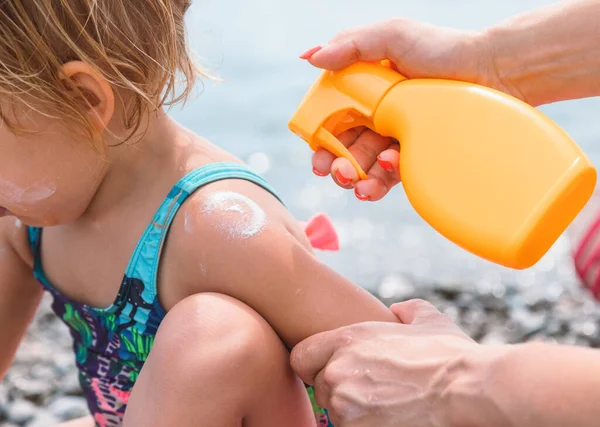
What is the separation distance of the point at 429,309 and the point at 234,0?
24.6 ft

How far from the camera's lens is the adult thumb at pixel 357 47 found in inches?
58.0

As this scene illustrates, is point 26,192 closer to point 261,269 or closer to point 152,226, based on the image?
point 152,226

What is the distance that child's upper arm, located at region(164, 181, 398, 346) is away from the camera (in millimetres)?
1377

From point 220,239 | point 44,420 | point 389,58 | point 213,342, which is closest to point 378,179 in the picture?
point 389,58

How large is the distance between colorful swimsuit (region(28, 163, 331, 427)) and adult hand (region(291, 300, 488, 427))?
0.91 ft

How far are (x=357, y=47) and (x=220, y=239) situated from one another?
1.39 ft

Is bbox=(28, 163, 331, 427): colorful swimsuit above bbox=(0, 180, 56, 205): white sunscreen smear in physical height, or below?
below

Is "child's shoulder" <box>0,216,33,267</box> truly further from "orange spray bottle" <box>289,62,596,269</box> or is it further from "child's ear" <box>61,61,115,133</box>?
"orange spray bottle" <box>289,62,596,269</box>

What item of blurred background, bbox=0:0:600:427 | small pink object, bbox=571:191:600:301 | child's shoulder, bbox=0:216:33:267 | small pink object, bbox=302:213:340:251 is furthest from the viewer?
blurred background, bbox=0:0:600:427

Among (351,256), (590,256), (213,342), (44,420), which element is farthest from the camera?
(351,256)

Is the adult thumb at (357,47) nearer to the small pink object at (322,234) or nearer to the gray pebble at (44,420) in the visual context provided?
the small pink object at (322,234)

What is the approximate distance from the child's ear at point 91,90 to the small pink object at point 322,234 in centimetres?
57

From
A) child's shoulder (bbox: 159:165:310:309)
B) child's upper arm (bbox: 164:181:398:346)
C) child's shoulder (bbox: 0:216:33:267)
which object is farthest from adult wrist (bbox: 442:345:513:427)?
child's shoulder (bbox: 0:216:33:267)

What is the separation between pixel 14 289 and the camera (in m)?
1.75
